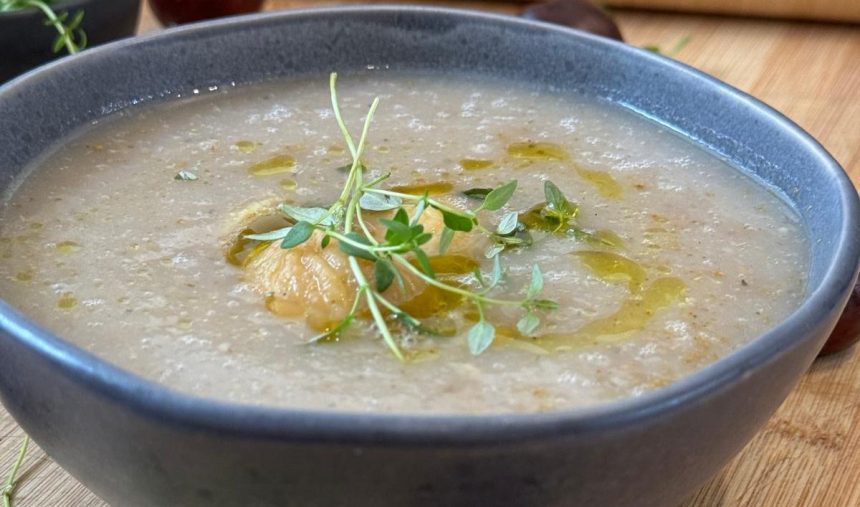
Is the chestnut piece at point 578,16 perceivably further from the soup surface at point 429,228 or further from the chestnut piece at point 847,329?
the chestnut piece at point 847,329

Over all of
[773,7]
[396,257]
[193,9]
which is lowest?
[773,7]

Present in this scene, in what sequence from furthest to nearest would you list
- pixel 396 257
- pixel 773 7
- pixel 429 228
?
pixel 773 7 < pixel 429 228 < pixel 396 257

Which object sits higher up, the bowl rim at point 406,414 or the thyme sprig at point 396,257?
the bowl rim at point 406,414

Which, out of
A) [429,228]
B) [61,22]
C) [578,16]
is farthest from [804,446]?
[61,22]

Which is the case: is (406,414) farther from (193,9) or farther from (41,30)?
→ (193,9)

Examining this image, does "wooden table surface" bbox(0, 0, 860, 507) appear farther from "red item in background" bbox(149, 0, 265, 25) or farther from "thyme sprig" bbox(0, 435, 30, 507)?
"red item in background" bbox(149, 0, 265, 25)

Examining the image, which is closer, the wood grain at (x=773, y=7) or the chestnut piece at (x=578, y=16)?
the chestnut piece at (x=578, y=16)

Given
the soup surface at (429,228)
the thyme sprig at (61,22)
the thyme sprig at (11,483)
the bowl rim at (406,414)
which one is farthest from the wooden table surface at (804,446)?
the thyme sprig at (61,22)
